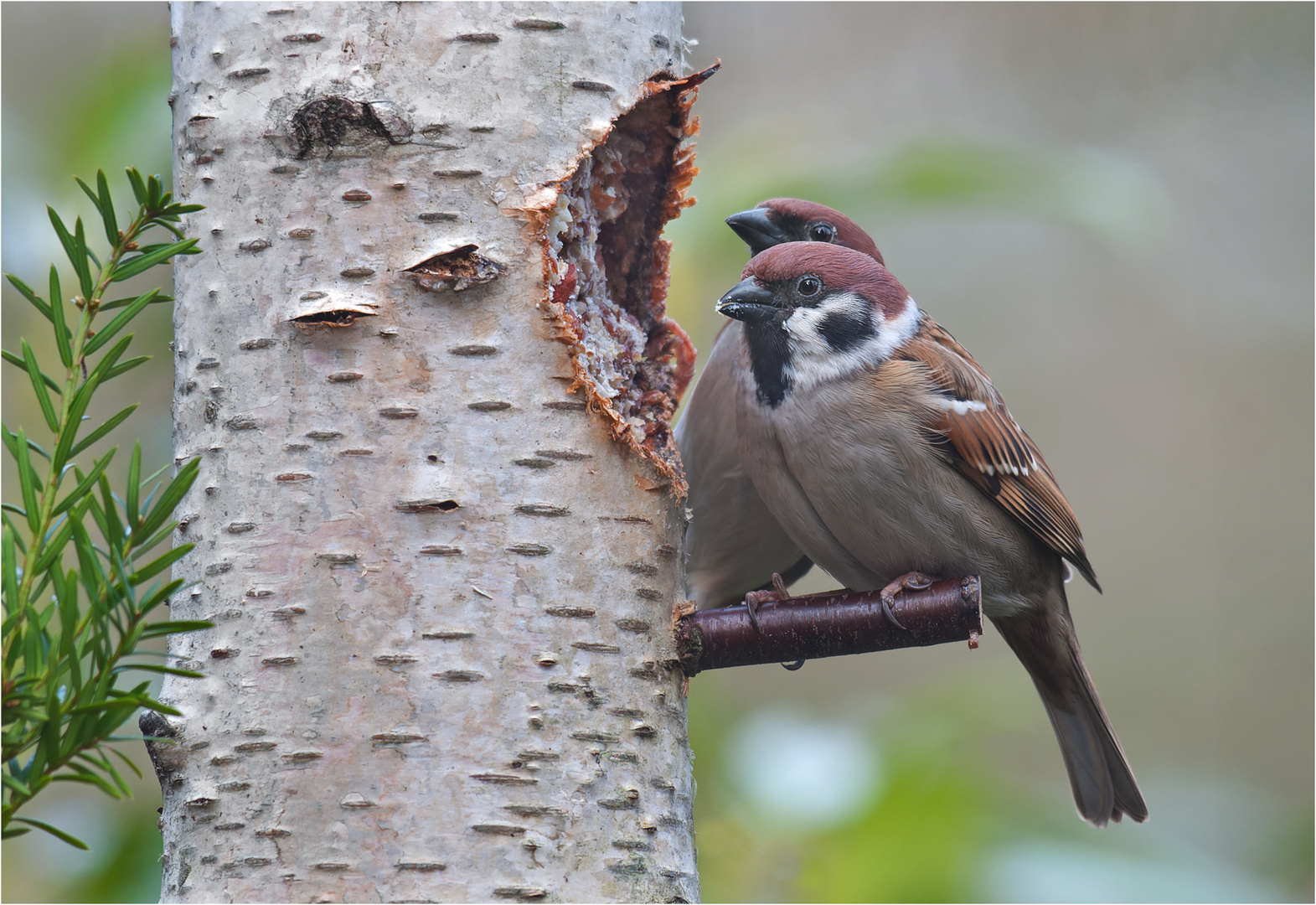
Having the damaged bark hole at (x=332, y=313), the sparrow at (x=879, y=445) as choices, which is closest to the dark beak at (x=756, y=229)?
the sparrow at (x=879, y=445)

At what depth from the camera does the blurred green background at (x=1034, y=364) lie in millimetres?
2434

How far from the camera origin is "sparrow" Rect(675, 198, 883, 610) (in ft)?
9.50

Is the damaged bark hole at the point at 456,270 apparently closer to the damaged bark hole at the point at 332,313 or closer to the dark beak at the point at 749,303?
the damaged bark hole at the point at 332,313

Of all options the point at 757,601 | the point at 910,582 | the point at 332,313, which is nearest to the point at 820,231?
the point at 910,582

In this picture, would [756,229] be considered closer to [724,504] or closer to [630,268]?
[724,504]

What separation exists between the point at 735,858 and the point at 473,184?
1.61m

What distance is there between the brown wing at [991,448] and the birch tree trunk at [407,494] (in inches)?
41.9

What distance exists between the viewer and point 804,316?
2604mm

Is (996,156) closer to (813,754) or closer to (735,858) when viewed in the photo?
(813,754)

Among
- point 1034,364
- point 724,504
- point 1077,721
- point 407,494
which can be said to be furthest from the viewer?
point 1034,364

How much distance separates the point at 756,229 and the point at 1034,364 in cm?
535

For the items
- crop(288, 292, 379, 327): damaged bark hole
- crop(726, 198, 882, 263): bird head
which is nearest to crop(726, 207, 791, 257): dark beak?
crop(726, 198, 882, 263): bird head

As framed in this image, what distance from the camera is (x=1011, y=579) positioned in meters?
2.69

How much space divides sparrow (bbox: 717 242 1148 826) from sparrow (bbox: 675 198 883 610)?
0.86 feet
